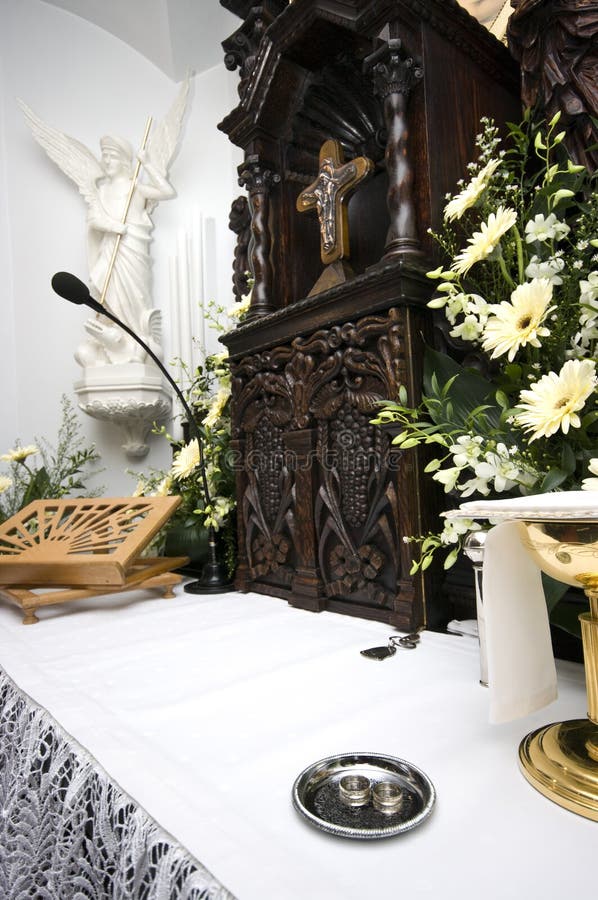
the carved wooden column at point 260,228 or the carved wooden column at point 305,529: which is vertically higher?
the carved wooden column at point 260,228

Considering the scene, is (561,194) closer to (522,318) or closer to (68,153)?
(522,318)

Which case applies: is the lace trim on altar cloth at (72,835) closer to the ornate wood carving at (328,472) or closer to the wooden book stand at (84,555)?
the wooden book stand at (84,555)

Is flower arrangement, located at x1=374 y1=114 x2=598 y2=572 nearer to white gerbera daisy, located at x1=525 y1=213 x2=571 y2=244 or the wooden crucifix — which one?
white gerbera daisy, located at x1=525 y1=213 x2=571 y2=244

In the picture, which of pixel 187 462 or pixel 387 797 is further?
pixel 187 462

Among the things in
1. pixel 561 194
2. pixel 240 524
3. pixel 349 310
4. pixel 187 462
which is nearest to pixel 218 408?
pixel 187 462

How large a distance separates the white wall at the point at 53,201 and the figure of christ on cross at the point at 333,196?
1.90 meters

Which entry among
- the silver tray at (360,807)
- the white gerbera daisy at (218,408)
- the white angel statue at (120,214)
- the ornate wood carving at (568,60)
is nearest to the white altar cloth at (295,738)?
the silver tray at (360,807)

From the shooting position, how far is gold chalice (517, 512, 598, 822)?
0.56m

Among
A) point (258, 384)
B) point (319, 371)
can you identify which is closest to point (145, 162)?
point (258, 384)

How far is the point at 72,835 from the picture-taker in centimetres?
68

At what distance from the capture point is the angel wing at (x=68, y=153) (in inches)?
127

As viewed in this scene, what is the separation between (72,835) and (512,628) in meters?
0.57

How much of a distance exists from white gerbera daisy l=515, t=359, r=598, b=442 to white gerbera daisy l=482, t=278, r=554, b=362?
77 mm

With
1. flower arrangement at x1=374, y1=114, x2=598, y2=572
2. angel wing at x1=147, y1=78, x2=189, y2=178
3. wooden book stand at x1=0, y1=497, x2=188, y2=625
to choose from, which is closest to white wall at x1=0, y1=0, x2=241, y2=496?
angel wing at x1=147, y1=78, x2=189, y2=178
